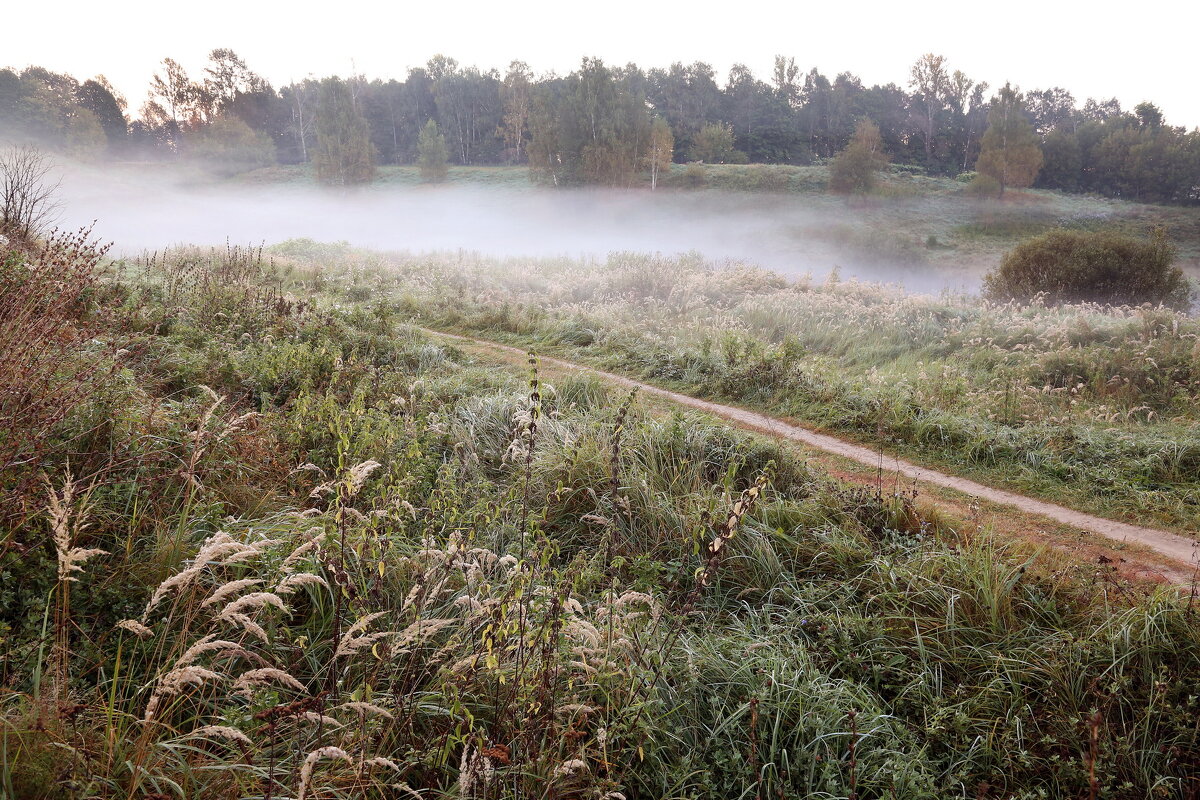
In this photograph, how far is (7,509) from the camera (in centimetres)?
300

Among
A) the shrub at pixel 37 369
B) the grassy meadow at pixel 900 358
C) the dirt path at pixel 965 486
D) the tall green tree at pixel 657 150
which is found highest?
the tall green tree at pixel 657 150

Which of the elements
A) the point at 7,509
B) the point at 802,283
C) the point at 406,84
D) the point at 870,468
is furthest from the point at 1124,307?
the point at 406,84

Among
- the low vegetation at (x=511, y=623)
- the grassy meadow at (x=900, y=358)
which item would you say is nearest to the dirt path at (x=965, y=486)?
the grassy meadow at (x=900, y=358)

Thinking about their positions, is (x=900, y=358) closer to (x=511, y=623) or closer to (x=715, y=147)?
(x=511, y=623)

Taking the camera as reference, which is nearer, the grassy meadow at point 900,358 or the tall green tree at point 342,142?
the grassy meadow at point 900,358

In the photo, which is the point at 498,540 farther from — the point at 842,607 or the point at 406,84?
the point at 406,84

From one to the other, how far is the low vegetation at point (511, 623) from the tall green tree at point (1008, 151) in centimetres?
5230

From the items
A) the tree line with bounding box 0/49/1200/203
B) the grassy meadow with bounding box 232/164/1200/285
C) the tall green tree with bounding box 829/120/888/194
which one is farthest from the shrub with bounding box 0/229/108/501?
the tall green tree with bounding box 829/120/888/194

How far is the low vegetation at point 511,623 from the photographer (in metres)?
2.21

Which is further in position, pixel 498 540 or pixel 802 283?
pixel 802 283

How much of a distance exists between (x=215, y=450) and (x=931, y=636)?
16.2 ft

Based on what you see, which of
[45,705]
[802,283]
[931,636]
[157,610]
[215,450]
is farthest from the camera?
[802,283]

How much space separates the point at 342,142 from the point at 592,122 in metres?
22.0

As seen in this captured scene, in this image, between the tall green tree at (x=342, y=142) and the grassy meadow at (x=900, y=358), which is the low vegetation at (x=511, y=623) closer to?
the grassy meadow at (x=900, y=358)
